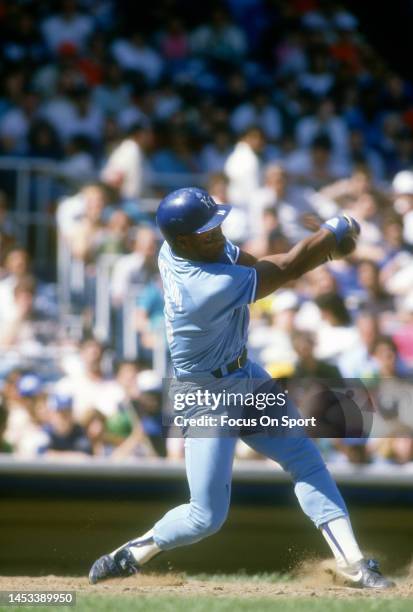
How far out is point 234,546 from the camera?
725 centimetres

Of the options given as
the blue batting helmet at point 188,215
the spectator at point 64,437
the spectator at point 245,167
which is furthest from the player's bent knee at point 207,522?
the spectator at point 245,167

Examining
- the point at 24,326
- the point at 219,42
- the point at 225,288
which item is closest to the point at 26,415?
the point at 24,326

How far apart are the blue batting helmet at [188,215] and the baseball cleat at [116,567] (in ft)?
5.26

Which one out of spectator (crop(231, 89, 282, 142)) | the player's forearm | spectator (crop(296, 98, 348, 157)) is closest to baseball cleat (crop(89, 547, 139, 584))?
the player's forearm

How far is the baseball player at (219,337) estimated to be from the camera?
566 centimetres

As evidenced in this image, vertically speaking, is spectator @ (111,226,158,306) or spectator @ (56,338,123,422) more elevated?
spectator @ (111,226,158,306)

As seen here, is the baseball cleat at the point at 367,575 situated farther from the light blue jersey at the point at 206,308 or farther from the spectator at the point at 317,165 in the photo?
the spectator at the point at 317,165

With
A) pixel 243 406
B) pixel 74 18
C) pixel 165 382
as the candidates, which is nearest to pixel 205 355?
pixel 243 406

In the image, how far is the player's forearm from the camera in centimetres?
566

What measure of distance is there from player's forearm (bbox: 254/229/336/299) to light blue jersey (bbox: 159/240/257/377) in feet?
0.19

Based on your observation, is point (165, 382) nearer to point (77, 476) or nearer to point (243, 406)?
point (77, 476)

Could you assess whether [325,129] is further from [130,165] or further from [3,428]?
[3,428]

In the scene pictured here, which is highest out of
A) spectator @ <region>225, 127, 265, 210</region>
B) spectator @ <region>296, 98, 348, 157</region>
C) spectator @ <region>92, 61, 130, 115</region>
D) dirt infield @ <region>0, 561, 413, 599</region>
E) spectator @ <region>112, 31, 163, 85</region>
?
spectator @ <region>112, 31, 163, 85</region>

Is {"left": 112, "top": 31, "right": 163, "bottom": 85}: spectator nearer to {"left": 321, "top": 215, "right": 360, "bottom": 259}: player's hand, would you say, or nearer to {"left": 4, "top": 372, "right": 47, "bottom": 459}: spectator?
{"left": 4, "top": 372, "right": 47, "bottom": 459}: spectator
